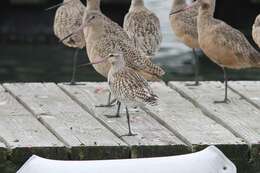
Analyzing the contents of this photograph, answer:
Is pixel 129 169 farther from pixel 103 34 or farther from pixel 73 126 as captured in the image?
pixel 103 34

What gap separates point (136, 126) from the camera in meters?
7.47

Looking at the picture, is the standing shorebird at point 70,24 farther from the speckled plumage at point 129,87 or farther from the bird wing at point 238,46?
the speckled plumage at point 129,87

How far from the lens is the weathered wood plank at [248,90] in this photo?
8281 mm

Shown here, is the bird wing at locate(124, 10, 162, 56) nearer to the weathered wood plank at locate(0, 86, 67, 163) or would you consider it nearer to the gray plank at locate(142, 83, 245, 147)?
the gray plank at locate(142, 83, 245, 147)

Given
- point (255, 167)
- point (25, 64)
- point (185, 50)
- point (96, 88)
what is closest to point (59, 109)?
point (96, 88)

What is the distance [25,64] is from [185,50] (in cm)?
267

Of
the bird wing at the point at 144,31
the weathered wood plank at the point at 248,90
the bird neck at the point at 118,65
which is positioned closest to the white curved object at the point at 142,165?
the bird neck at the point at 118,65

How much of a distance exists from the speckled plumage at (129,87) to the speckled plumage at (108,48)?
2.10 feet

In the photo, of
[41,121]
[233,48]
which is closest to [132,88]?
[41,121]

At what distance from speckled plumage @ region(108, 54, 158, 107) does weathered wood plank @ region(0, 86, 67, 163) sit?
0.59 metres

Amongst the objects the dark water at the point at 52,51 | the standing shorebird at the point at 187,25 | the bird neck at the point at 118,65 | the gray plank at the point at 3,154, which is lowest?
the dark water at the point at 52,51

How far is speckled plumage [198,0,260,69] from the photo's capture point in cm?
877

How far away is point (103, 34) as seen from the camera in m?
8.95

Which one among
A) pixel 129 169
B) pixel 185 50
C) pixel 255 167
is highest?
pixel 129 169
